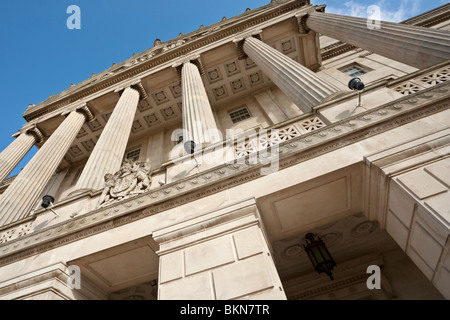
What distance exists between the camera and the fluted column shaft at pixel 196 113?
783 centimetres

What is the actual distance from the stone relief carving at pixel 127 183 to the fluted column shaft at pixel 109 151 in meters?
1.34

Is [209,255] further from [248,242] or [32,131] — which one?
[32,131]

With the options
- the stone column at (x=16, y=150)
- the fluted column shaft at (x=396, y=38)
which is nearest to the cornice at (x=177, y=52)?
the stone column at (x=16, y=150)

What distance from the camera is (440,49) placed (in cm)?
758

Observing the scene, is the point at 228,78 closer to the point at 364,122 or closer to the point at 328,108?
the point at 328,108

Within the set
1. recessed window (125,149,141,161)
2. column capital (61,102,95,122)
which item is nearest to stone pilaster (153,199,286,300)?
recessed window (125,149,141,161)

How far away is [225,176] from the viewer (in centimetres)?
522

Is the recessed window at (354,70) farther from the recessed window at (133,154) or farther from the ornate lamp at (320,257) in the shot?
the recessed window at (133,154)

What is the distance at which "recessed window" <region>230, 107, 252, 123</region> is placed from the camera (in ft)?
55.3

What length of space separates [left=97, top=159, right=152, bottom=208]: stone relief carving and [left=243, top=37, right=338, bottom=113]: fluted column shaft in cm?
512

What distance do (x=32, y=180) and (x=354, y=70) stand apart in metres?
19.7

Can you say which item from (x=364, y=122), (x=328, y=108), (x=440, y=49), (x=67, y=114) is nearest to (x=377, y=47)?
(x=440, y=49)

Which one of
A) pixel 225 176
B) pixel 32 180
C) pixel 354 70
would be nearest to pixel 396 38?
pixel 354 70

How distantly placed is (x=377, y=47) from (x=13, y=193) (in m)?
16.2
